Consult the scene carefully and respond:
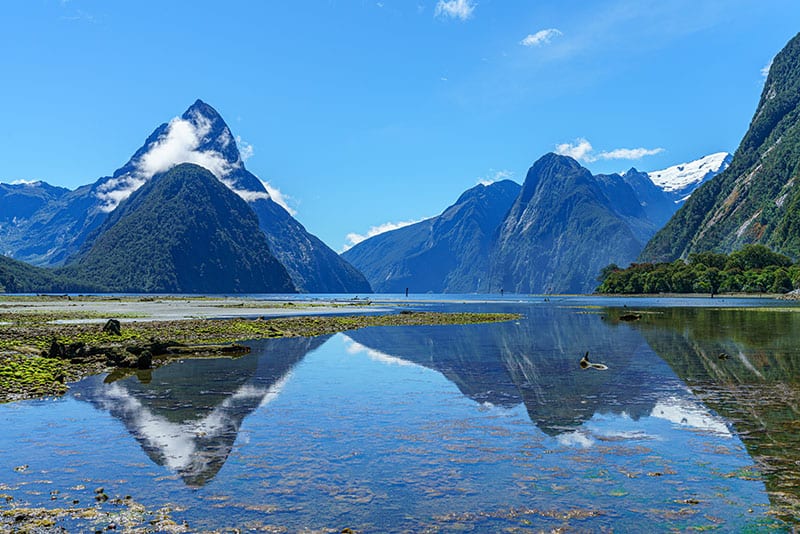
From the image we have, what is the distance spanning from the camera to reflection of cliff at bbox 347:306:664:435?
83.7 feet

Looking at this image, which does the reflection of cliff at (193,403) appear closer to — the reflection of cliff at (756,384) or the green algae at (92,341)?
the green algae at (92,341)

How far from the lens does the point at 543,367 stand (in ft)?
124

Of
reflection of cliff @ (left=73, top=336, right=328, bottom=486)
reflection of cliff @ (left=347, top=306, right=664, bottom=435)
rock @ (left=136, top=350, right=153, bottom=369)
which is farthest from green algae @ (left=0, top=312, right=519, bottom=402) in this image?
reflection of cliff @ (left=347, top=306, right=664, bottom=435)

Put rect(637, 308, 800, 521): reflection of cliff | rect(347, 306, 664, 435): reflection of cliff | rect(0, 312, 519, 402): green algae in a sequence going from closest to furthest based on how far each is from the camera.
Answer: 1. rect(637, 308, 800, 521): reflection of cliff
2. rect(347, 306, 664, 435): reflection of cliff
3. rect(0, 312, 519, 402): green algae

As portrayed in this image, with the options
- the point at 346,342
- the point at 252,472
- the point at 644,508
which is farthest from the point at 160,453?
the point at 346,342

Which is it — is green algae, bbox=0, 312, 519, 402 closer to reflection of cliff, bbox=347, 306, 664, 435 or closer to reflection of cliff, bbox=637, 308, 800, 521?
reflection of cliff, bbox=347, 306, 664, 435

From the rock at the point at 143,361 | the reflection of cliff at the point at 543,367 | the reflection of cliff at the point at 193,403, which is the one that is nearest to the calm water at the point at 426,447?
the reflection of cliff at the point at 193,403

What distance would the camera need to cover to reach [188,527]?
12.4 meters

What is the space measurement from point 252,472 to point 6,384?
19.7 meters

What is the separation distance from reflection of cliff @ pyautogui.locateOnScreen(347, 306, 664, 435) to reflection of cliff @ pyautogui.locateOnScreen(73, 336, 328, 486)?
10.7 meters

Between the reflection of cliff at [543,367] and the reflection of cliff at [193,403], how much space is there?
10729mm

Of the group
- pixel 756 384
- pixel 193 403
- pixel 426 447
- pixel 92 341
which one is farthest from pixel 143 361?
pixel 756 384

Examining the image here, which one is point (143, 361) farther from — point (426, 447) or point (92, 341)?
point (426, 447)

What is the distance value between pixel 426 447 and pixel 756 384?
66.9 ft
